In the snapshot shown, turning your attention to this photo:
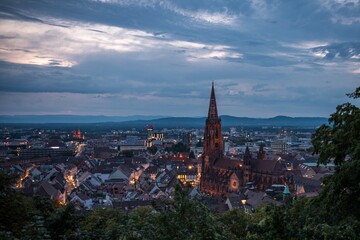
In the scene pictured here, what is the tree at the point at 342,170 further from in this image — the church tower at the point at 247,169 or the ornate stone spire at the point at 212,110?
the ornate stone spire at the point at 212,110

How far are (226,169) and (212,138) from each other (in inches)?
370

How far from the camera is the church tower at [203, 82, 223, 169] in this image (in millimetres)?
89806

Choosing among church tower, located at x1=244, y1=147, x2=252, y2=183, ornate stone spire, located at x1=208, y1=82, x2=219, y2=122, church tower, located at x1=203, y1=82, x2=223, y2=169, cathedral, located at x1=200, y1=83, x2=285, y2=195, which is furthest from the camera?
ornate stone spire, located at x1=208, y1=82, x2=219, y2=122

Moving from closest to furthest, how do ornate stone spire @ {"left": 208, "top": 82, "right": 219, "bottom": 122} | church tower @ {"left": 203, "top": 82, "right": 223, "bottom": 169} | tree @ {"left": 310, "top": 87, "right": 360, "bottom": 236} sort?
tree @ {"left": 310, "top": 87, "right": 360, "bottom": 236}
church tower @ {"left": 203, "top": 82, "right": 223, "bottom": 169}
ornate stone spire @ {"left": 208, "top": 82, "right": 219, "bottom": 122}

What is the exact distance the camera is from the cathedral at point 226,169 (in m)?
75.7

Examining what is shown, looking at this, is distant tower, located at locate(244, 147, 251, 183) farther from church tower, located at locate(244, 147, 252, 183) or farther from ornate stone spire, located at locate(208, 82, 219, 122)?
ornate stone spire, located at locate(208, 82, 219, 122)

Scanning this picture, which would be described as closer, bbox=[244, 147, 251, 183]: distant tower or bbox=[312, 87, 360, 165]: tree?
bbox=[312, 87, 360, 165]: tree

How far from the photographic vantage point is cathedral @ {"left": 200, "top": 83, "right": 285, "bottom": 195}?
75688 mm

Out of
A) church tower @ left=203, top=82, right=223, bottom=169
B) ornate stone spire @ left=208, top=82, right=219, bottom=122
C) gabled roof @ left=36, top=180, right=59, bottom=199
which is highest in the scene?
ornate stone spire @ left=208, top=82, right=219, bottom=122

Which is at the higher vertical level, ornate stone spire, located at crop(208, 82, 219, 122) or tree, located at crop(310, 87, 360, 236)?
ornate stone spire, located at crop(208, 82, 219, 122)

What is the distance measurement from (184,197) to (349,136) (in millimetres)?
6596

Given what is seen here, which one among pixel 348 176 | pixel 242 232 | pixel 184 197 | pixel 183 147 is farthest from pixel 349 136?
pixel 183 147

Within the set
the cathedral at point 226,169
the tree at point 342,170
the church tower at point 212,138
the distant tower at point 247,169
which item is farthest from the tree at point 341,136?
the church tower at point 212,138

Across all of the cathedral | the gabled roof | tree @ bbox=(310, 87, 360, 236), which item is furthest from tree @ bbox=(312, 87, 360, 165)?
the cathedral
